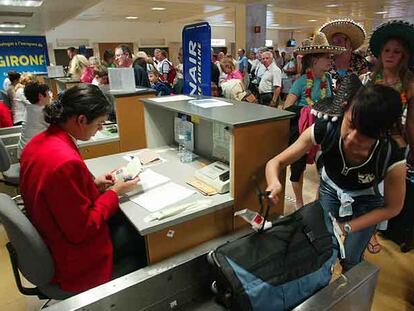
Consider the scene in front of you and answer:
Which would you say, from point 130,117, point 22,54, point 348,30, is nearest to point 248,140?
point 130,117


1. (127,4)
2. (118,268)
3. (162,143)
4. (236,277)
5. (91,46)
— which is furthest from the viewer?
(91,46)

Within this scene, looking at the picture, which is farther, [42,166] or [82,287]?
[82,287]

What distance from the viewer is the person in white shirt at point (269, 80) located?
488cm

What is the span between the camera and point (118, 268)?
1335 millimetres

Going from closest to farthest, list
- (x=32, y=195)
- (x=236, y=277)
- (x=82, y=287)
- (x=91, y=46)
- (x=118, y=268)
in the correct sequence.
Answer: (x=236, y=277) < (x=32, y=195) < (x=82, y=287) < (x=118, y=268) < (x=91, y=46)

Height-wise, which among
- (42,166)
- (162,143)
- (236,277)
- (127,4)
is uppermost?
(127,4)

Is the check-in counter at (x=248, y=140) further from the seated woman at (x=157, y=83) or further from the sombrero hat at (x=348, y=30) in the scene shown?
the seated woman at (x=157, y=83)

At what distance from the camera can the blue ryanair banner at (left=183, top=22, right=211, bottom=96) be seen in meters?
2.06

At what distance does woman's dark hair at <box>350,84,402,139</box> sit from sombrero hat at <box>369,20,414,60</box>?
957 mm

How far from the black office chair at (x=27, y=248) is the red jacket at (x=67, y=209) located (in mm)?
34

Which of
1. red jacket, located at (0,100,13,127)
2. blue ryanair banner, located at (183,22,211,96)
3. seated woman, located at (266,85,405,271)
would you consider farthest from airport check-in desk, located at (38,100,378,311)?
red jacket, located at (0,100,13,127)

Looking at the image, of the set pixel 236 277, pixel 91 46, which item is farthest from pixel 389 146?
pixel 91 46

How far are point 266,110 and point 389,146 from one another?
0.55m

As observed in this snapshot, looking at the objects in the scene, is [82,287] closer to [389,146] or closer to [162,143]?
[162,143]
